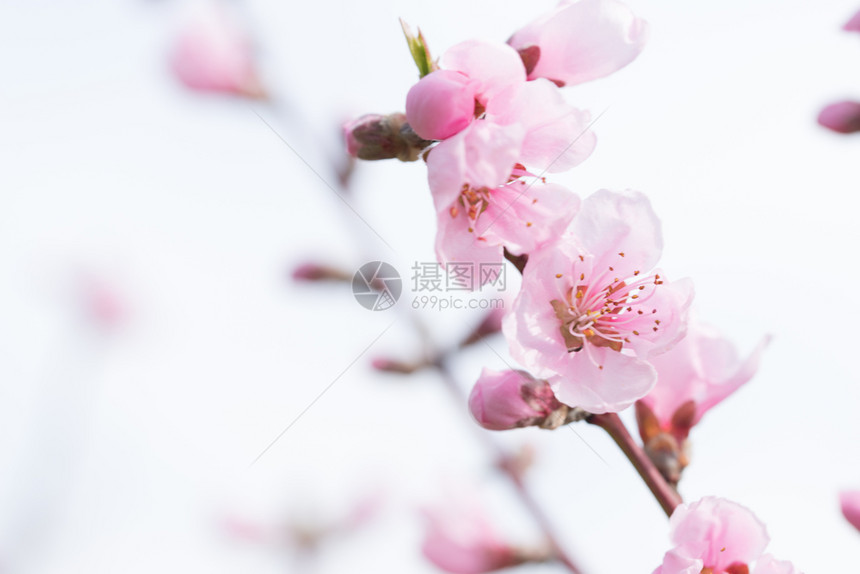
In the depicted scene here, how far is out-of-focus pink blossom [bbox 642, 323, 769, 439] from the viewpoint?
69 centimetres

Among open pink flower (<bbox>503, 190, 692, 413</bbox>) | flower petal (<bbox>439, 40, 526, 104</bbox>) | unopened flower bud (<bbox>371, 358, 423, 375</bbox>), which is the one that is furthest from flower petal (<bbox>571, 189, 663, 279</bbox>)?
unopened flower bud (<bbox>371, 358, 423, 375</bbox>)

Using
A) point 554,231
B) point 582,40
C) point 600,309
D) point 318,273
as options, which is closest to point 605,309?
point 600,309

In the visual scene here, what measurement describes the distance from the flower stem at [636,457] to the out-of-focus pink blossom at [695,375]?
13 centimetres

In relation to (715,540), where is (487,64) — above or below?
above

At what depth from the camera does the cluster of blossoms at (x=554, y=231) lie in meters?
0.51

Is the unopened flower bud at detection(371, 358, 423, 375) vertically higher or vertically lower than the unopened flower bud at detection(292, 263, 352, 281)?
lower

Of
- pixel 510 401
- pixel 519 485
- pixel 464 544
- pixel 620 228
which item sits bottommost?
pixel 464 544

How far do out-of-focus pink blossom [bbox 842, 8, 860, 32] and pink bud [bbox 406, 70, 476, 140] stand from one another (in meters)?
0.34

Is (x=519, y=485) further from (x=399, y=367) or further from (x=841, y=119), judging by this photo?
(x=841, y=119)

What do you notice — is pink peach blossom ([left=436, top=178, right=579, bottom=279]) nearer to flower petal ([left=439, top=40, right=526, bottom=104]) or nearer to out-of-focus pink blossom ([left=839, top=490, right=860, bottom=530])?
flower petal ([left=439, top=40, right=526, bottom=104])

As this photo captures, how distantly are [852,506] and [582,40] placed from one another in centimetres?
44

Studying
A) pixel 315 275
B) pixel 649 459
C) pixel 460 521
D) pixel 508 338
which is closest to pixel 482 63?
pixel 508 338

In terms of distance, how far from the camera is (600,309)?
24.0 inches

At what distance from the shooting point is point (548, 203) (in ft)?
1.78
